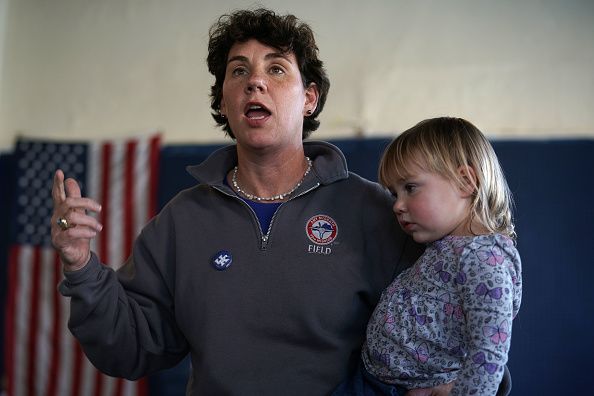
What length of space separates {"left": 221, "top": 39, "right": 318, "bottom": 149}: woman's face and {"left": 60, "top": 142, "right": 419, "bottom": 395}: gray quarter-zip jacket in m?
0.14

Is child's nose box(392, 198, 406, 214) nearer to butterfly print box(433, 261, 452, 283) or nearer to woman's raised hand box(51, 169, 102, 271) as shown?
butterfly print box(433, 261, 452, 283)

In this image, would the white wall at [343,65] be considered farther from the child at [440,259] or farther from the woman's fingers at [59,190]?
the woman's fingers at [59,190]

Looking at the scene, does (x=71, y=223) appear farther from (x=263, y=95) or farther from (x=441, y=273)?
(x=441, y=273)

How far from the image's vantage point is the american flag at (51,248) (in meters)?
3.38

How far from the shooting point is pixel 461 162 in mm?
1242

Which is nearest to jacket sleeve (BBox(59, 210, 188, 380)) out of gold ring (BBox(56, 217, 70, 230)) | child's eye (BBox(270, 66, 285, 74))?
gold ring (BBox(56, 217, 70, 230))

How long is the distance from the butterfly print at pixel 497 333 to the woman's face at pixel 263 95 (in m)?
0.70

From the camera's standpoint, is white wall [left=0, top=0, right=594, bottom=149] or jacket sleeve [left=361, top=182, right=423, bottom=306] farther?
white wall [left=0, top=0, right=594, bottom=149]

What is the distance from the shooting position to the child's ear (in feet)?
4.04

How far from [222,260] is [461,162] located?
1.98 feet

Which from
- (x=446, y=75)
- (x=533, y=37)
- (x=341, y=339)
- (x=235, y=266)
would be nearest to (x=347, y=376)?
(x=341, y=339)

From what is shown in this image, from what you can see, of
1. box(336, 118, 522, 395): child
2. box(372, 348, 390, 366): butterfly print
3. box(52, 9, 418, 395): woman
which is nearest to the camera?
box(336, 118, 522, 395): child

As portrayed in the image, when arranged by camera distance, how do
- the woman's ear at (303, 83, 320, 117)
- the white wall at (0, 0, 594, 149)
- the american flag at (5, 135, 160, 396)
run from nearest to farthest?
the woman's ear at (303, 83, 320, 117) < the white wall at (0, 0, 594, 149) < the american flag at (5, 135, 160, 396)

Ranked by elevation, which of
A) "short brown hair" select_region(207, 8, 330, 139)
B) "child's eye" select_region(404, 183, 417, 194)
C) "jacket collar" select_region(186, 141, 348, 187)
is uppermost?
"short brown hair" select_region(207, 8, 330, 139)
